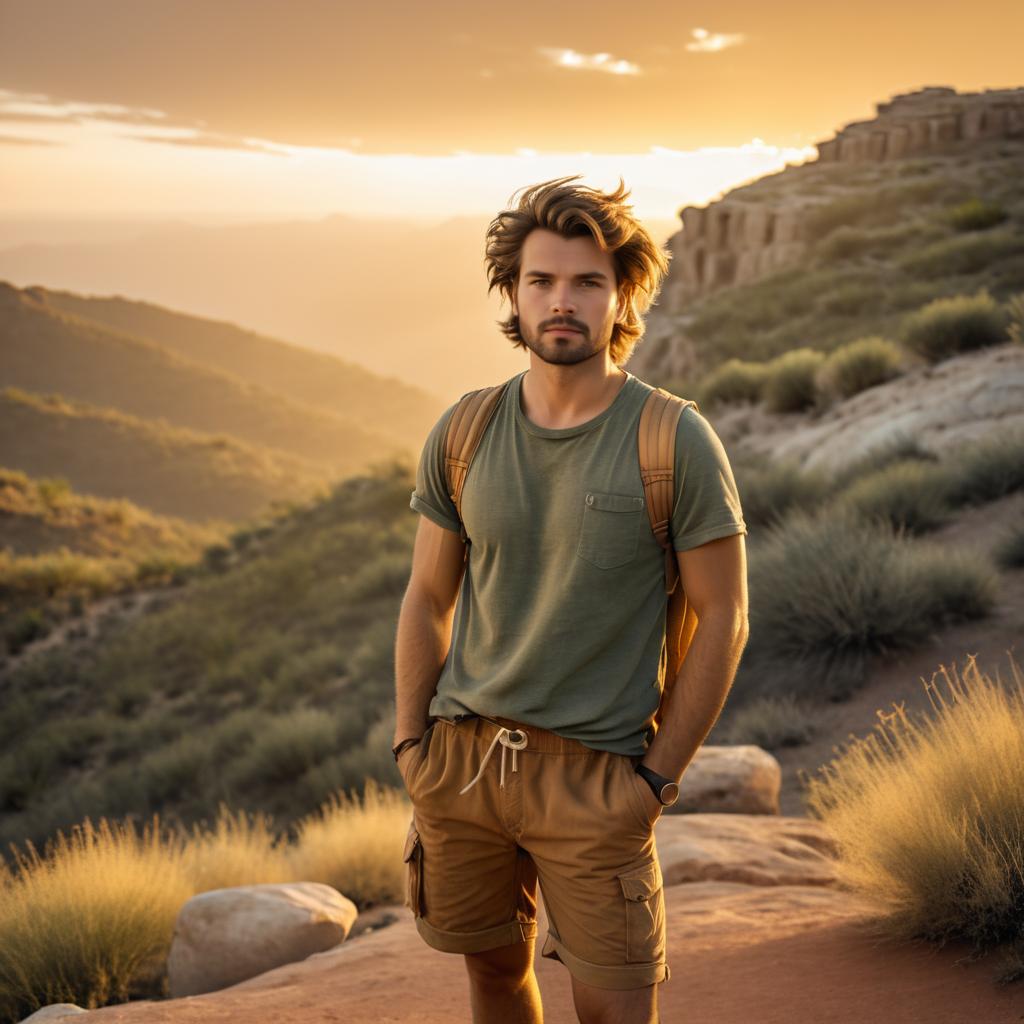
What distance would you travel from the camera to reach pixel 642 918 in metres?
2.08

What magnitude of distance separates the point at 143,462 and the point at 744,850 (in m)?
42.9

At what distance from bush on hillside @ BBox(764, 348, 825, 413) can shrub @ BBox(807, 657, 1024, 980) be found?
11.6 m

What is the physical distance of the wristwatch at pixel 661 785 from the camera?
207 centimetres

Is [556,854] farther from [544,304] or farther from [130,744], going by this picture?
[130,744]

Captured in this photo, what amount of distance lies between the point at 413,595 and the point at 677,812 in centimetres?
394

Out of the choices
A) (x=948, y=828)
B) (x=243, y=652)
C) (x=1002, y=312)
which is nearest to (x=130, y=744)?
(x=243, y=652)

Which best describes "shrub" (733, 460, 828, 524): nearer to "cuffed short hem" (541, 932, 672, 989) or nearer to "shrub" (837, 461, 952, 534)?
"shrub" (837, 461, 952, 534)

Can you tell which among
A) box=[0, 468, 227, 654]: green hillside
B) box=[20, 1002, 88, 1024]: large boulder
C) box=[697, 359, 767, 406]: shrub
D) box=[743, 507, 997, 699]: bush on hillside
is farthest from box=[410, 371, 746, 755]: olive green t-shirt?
box=[0, 468, 227, 654]: green hillside

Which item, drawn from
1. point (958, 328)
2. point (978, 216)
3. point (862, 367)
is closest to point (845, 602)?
point (862, 367)

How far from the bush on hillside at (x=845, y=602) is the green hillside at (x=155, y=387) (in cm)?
4952

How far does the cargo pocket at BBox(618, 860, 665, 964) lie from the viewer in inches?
81.4

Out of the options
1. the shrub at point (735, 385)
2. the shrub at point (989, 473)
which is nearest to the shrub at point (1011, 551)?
the shrub at point (989, 473)

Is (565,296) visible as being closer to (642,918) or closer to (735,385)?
(642,918)

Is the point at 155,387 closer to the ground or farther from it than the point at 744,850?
farther from it
